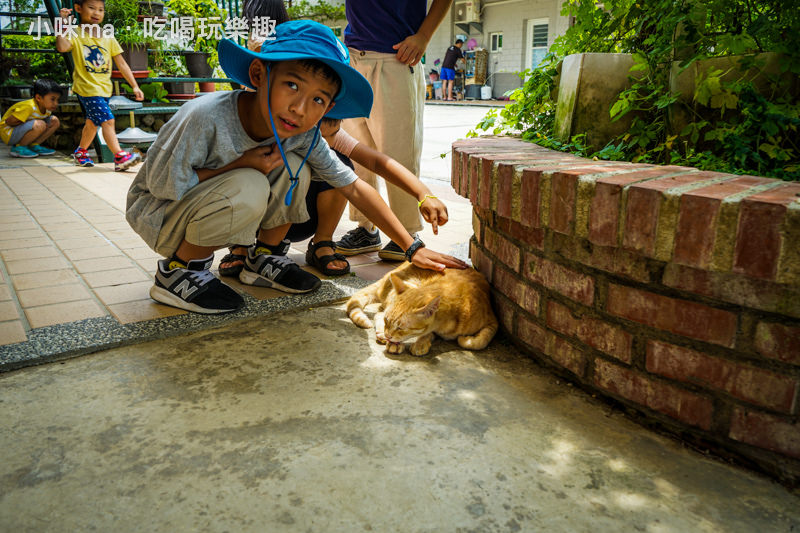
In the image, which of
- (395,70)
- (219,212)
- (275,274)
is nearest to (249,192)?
(219,212)

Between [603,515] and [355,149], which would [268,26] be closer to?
[355,149]

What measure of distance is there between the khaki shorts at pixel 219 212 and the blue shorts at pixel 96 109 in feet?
17.6

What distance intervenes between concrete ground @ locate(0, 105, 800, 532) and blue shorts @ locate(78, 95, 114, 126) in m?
5.34

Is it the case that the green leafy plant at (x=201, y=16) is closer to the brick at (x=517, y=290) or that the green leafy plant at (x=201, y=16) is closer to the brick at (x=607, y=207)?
the brick at (x=517, y=290)

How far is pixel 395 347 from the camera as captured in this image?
2223 mm

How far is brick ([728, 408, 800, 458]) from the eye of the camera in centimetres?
145

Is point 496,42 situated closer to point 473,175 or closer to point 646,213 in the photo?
point 473,175

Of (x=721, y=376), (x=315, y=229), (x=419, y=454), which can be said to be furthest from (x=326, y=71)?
(x=721, y=376)

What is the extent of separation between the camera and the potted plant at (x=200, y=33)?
9141mm

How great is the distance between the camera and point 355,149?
2.88 metres

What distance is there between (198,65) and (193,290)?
25.4 feet

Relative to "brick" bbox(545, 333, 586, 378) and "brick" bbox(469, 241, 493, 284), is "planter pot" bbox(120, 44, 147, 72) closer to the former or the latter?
"brick" bbox(469, 241, 493, 284)

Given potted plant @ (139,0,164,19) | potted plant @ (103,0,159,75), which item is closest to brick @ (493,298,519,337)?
potted plant @ (103,0,159,75)

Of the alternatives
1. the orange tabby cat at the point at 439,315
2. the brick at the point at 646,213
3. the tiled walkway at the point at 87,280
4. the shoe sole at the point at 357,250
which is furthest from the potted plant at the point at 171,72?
the brick at the point at 646,213
